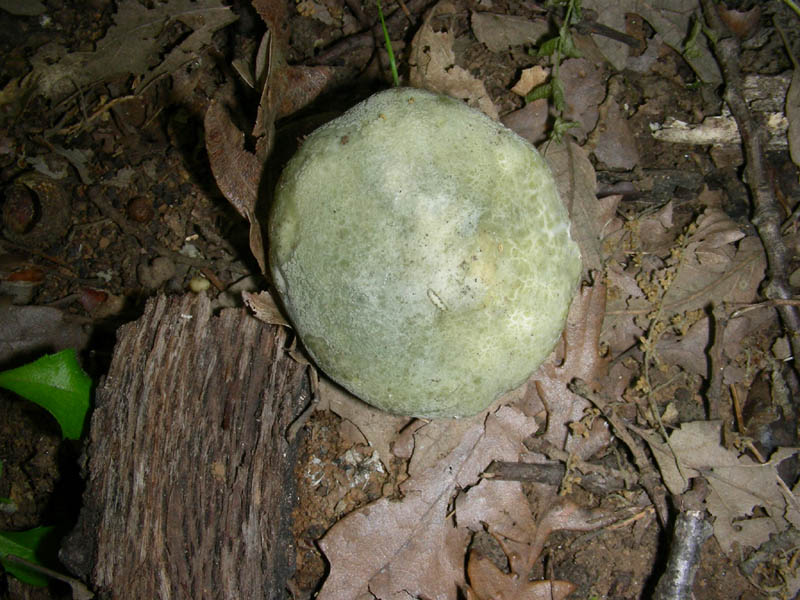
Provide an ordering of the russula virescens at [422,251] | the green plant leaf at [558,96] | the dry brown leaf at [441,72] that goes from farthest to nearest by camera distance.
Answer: the green plant leaf at [558,96], the dry brown leaf at [441,72], the russula virescens at [422,251]

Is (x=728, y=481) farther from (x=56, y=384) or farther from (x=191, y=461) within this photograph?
(x=56, y=384)

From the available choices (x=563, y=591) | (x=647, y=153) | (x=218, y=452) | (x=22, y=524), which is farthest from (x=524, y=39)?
(x=22, y=524)

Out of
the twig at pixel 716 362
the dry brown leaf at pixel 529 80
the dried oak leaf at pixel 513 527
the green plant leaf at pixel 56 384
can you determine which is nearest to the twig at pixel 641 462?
the dried oak leaf at pixel 513 527

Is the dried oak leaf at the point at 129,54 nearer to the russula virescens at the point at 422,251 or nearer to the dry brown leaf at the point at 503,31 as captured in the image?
the dry brown leaf at the point at 503,31

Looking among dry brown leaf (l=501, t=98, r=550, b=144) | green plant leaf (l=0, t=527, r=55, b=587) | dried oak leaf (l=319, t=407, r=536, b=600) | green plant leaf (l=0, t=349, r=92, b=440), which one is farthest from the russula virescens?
green plant leaf (l=0, t=527, r=55, b=587)

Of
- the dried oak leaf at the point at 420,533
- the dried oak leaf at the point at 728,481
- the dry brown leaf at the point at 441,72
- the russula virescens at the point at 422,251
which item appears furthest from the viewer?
the dry brown leaf at the point at 441,72

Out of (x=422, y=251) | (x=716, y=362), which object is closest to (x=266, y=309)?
(x=422, y=251)
